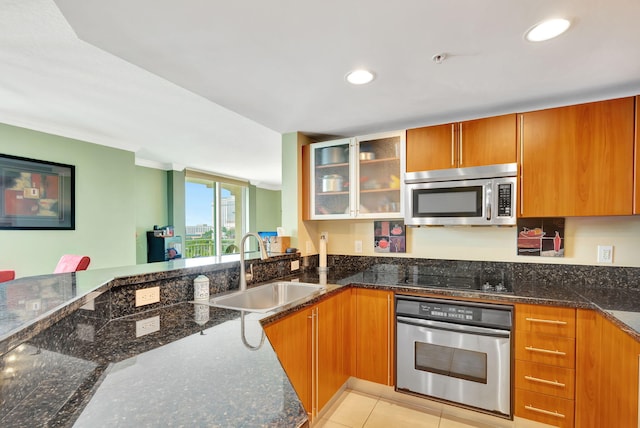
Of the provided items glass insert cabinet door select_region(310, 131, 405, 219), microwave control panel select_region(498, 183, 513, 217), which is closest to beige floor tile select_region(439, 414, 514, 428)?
microwave control panel select_region(498, 183, 513, 217)

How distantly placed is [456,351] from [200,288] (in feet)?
5.42

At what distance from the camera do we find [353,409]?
7.02ft

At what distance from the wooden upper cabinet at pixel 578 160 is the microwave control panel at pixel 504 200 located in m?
0.08

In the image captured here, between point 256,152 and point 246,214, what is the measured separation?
10.6ft

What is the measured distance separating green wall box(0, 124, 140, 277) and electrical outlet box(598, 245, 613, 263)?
4.77 m

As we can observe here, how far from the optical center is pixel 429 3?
3.77ft

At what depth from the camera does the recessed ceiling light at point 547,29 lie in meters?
1.25

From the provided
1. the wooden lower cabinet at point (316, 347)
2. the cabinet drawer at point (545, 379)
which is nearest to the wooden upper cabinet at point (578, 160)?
the cabinet drawer at point (545, 379)

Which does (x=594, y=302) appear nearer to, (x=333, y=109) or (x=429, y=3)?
(x=429, y=3)

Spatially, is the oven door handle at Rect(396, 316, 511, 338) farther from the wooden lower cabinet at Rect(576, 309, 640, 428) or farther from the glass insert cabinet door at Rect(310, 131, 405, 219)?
the glass insert cabinet door at Rect(310, 131, 405, 219)

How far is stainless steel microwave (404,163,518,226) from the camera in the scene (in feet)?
6.73

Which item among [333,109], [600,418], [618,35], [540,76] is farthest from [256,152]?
[600,418]

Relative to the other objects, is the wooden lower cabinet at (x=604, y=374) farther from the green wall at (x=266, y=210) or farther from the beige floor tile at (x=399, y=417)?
the green wall at (x=266, y=210)

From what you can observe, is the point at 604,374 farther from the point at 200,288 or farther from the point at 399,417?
the point at 200,288
